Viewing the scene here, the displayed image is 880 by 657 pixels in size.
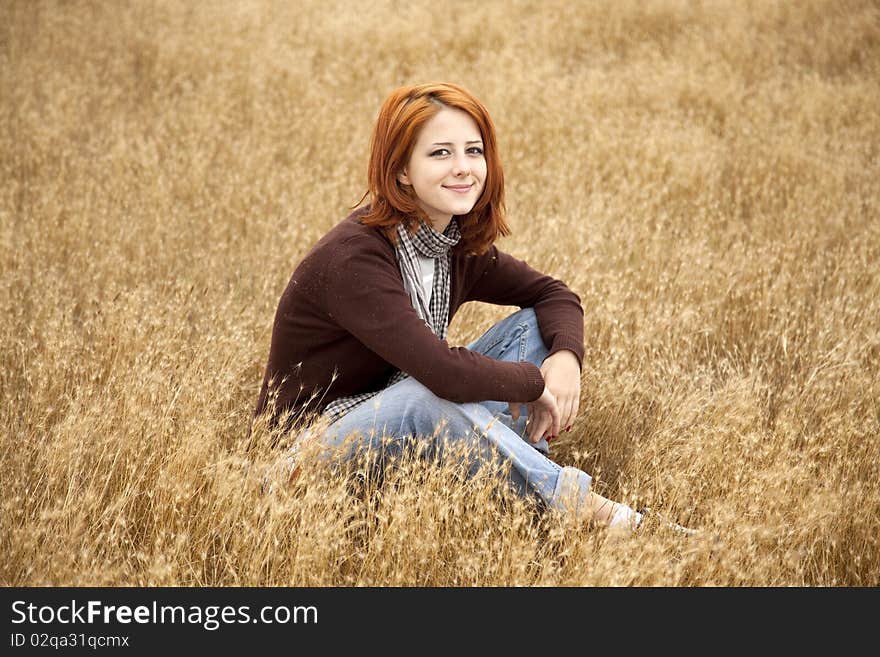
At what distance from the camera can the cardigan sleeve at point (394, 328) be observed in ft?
8.11

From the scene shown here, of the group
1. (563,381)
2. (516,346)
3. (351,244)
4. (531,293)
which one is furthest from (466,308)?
(351,244)

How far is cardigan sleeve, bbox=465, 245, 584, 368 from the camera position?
3.01m

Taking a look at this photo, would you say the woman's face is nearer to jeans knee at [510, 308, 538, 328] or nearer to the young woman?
the young woman

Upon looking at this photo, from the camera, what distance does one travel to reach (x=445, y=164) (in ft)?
8.75

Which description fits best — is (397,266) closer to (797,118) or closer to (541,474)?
(541,474)

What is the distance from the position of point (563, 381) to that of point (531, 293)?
0.47 metres

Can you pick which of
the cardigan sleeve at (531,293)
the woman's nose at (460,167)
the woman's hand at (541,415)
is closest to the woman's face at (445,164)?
the woman's nose at (460,167)

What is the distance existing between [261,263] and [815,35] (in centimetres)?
620

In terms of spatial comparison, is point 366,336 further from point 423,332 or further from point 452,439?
point 452,439

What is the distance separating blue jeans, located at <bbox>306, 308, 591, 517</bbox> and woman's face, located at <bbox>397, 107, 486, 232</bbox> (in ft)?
1.99

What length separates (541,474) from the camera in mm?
2488

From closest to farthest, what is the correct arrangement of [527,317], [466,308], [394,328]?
[394,328]
[527,317]
[466,308]

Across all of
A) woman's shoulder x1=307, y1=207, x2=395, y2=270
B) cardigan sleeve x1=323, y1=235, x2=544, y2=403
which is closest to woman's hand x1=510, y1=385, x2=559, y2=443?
cardigan sleeve x1=323, y1=235, x2=544, y2=403

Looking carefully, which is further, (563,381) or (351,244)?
(563,381)
